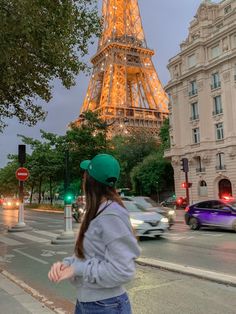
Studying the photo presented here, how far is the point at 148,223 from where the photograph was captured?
1418 cm

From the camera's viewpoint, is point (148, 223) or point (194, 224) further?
point (194, 224)

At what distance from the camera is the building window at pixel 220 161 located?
1793 inches

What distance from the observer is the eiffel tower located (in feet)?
272

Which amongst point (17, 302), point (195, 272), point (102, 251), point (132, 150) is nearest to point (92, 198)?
point (102, 251)

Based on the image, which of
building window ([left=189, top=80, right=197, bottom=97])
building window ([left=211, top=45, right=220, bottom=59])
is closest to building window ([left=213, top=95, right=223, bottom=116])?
building window ([left=189, top=80, right=197, bottom=97])

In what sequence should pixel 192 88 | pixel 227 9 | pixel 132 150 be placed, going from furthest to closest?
pixel 132 150 → pixel 192 88 → pixel 227 9

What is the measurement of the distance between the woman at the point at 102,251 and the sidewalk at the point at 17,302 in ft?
10.7

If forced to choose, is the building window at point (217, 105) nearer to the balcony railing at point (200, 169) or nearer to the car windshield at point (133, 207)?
the balcony railing at point (200, 169)

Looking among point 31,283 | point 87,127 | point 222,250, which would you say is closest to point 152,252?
point 222,250

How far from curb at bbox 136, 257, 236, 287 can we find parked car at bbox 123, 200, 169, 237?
4.47 m

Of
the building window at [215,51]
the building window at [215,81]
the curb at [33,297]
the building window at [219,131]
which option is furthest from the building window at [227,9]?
the curb at [33,297]

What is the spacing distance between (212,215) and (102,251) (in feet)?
52.4

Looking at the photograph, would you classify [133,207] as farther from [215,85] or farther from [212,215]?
[215,85]

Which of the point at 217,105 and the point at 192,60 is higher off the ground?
the point at 192,60
